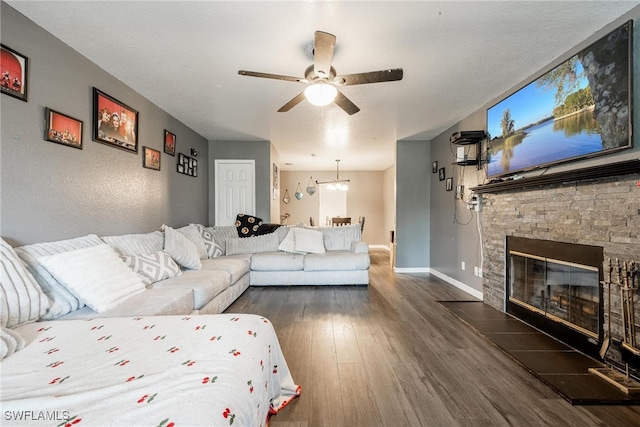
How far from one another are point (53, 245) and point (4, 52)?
1.33 m

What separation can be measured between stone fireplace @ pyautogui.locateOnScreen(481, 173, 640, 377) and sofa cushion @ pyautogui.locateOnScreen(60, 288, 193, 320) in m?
3.13

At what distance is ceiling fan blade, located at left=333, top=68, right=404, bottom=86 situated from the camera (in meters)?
2.01

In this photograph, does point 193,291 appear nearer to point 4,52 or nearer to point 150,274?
point 150,274

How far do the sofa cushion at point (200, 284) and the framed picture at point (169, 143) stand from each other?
1.94 metres

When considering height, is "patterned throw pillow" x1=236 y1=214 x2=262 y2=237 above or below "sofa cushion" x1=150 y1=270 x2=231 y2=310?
above

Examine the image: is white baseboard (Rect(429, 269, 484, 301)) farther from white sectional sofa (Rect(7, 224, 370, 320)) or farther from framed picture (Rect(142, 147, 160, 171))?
framed picture (Rect(142, 147, 160, 171))

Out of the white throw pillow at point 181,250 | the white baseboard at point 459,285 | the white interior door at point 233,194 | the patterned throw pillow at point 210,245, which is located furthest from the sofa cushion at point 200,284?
the white baseboard at point 459,285

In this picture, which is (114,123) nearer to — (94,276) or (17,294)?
(94,276)

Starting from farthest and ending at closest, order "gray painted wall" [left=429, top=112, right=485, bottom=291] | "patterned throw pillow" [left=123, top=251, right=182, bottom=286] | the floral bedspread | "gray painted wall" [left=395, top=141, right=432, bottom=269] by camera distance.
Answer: "gray painted wall" [left=395, top=141, right=432, bottom=269], "gray painted wall" [left=429, top=112, right=485, bottom=291], "patterned throw pillow" [left=123, top=251, right=182, bottom=286], the floral bedspread

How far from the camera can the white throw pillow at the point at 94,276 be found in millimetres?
1787

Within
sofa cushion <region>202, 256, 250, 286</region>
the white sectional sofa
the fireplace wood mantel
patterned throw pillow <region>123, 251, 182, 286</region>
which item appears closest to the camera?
the fireplace wood mantel

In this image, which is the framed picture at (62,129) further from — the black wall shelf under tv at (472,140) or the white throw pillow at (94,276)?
the black wall shelf under tv at (472,140)

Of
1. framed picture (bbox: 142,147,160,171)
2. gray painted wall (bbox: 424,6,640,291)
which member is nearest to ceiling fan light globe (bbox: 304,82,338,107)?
gray painted wall (bbox: 424,6,640,291)

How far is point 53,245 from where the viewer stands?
198 cm
